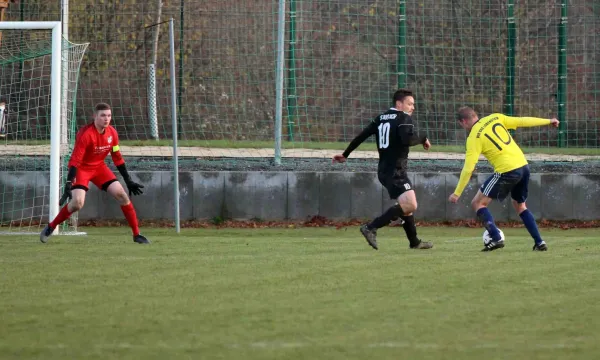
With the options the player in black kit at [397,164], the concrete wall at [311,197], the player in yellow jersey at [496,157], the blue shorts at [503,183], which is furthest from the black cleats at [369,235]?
the concrete wall at [311,197]

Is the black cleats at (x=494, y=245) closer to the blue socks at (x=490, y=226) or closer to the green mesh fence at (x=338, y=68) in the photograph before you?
the blue socks at (x=490, y=226)

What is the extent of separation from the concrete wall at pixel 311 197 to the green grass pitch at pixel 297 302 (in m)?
4.63

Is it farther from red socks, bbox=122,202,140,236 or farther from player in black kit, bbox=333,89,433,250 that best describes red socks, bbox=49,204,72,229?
player in black kit, bbox=333,89,433,250

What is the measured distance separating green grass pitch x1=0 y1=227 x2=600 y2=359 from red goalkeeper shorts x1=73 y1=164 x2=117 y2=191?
0.93 metres

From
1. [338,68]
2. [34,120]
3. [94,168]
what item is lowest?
[94,168]

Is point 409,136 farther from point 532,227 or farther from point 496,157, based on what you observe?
point 532,227

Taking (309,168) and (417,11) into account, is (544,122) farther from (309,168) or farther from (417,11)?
(417,11)

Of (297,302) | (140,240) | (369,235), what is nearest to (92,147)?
(140,240)

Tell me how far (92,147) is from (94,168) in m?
0.27

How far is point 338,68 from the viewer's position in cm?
1966

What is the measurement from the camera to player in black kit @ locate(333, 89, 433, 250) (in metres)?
12.2

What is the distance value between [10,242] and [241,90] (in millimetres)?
6959

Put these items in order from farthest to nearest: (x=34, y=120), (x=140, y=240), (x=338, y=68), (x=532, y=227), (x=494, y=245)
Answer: (x=338, y=68), (x=34, y=120), (x=140, y=240), (x=532, y=227), (x=494, y=245)

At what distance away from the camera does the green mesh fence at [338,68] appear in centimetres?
1912
